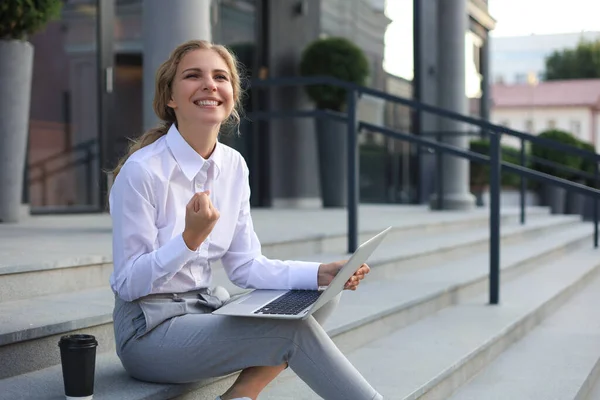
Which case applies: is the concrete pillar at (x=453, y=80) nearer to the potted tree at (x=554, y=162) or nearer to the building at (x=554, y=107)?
the potted tree at (x=554, y=162)

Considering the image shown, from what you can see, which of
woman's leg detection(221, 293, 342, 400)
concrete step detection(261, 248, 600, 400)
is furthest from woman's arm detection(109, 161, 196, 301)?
concrete step detection(261, 248, 600, 400)

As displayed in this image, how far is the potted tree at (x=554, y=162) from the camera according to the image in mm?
12391

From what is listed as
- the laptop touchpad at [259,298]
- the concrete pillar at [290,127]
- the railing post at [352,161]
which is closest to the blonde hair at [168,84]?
the laptop touchpad at [259,298]

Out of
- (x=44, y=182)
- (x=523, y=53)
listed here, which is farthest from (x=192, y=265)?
(x=523, y=53)

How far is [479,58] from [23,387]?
12.4m

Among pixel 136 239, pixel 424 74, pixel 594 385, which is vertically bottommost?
pixel 594 385

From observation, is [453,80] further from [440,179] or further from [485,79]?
[485,79]

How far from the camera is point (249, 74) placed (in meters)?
8.77

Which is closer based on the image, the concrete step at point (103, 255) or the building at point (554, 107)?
the concrete step at point (103, 255)

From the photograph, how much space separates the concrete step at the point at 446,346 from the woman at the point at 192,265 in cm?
50

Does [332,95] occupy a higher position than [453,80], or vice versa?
[453,80]

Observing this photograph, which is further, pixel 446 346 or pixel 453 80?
pixel 453 80

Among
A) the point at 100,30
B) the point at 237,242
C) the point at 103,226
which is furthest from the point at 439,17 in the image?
the point at 237,242

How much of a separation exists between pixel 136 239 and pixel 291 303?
1.45 ft
